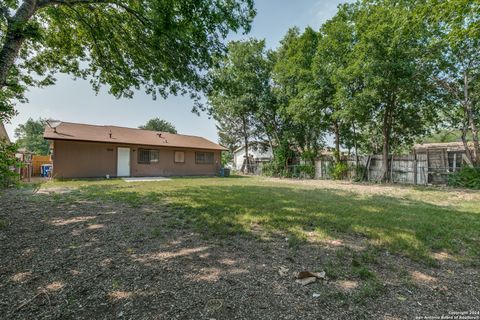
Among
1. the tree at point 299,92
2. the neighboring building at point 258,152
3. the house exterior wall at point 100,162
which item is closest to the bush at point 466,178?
the tree at point 299,92

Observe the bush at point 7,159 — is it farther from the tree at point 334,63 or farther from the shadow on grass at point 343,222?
the tree at point 334,63

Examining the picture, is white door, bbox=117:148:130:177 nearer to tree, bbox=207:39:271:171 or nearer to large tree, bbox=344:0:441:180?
tree, bbox=207:39:271:171

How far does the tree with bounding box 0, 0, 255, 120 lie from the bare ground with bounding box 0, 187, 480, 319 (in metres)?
2.49

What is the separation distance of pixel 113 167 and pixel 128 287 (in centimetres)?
1371

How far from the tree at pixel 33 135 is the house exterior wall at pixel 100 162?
31.0 meters

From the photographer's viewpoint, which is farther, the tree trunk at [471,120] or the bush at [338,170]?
the bush at [338,170]

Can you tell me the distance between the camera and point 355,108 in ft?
36.1

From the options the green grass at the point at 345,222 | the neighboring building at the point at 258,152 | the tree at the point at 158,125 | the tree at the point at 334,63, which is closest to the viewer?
the green grass at the point at 345,222

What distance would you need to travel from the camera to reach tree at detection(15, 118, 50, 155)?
3631 centimetres

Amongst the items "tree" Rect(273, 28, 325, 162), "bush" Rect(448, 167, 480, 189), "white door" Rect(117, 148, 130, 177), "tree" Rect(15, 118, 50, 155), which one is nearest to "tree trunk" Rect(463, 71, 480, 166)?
"bush" Rect(448, 167, 480, 189)

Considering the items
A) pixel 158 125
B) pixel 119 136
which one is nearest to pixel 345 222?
pixel 119 136

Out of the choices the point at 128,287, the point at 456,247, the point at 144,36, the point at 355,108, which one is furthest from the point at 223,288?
the point at 355,108

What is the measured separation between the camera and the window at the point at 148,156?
1494cm

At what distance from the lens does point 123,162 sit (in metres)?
14.2
